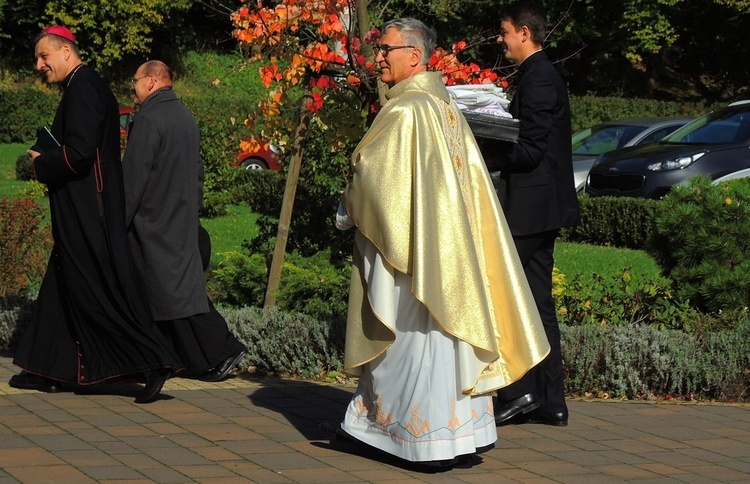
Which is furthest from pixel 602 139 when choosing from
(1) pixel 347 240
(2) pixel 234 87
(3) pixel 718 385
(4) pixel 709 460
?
(2) pixel 234 87

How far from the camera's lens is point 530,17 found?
609 cm

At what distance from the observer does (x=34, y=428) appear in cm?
566

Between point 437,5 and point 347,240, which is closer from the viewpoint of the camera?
point 437,5

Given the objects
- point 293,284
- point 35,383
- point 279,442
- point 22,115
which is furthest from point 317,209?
point 22,115

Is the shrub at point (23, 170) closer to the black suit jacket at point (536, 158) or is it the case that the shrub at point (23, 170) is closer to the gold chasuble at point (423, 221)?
the black suit jacket at point (536, 158)

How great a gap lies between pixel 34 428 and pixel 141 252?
1.46 metres

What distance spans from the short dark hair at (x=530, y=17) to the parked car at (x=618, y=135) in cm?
1189

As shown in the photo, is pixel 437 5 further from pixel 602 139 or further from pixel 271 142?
pixel 602 139

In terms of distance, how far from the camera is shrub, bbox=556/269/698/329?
27.0 feet

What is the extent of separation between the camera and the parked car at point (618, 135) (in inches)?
730

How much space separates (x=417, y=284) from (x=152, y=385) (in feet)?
6.23

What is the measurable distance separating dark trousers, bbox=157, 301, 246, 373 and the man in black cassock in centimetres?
49

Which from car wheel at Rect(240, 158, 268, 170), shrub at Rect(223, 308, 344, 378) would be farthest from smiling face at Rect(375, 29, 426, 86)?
car wheel at Rect(240, 158, 268, 170)

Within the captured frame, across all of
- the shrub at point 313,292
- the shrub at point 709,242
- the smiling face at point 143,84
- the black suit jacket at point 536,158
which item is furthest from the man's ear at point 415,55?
the shrub at point 709,242
